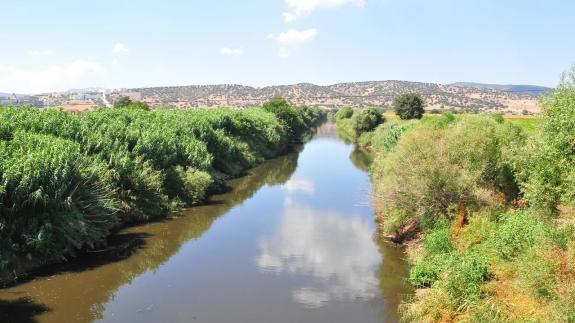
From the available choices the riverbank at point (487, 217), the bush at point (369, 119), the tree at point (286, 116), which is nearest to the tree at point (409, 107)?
the bush at point (369, 119)

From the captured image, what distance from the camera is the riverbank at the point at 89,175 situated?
23812mm

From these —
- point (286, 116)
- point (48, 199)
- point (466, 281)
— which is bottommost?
point (466, 281)

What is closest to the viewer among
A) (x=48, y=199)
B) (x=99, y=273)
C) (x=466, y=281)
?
(x=466, y=281)

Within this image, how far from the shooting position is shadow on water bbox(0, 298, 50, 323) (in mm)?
19531

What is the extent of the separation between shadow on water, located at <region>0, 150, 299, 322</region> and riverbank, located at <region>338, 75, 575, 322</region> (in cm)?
1368

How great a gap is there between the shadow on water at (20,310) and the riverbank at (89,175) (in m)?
2.28

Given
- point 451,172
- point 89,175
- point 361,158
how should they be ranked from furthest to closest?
point 361,158 → point 89,175 → point 451,172

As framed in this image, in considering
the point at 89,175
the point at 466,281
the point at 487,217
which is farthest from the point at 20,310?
the point at 487,217

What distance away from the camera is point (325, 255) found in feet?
94.7

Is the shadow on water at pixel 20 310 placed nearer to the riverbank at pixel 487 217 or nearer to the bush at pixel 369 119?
the riverbank at pixel 487 217

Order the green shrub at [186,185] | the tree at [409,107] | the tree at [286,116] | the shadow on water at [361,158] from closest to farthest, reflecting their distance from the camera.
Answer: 1. the green shrub at [186,185]
2. the shadow on water at [361,158]
3. the tree at [409,107]
4. the tree at [286,116]

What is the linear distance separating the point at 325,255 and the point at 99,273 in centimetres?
1263

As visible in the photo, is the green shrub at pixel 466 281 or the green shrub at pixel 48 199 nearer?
the green shrub at pixel 466 281

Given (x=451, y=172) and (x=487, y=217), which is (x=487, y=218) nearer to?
(x=487, y=217)
